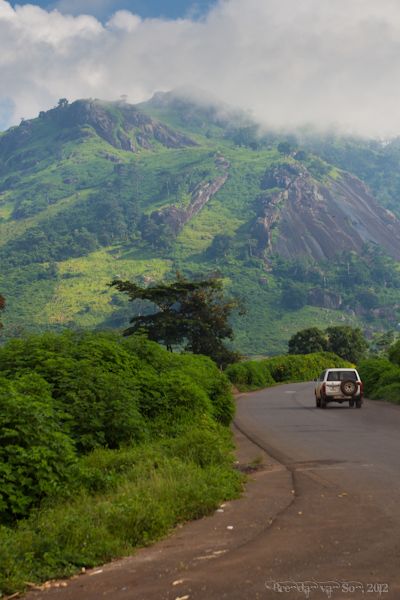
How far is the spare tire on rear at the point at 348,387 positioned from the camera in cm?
3356

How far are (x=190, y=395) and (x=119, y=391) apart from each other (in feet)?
13.4

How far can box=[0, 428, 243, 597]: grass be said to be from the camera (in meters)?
7.96

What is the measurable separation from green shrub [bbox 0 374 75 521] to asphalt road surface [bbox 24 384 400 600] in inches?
85.8

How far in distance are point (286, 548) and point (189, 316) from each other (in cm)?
6203

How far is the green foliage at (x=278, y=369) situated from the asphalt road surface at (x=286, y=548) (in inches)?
2196

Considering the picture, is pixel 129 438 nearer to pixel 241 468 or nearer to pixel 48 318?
pixel 241 468

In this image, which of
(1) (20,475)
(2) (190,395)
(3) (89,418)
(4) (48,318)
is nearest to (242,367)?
(2) (190,395)

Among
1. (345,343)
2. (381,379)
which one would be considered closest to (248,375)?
(381,379)

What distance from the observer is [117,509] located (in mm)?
9406

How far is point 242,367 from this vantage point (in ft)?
237

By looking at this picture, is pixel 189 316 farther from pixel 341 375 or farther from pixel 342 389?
pixel 342 389

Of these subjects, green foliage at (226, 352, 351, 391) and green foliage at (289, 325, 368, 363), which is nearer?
green foliage at (226, 352, 351, 391)

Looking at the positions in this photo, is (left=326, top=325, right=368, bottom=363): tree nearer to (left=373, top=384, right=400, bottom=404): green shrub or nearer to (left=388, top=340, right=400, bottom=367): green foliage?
(left=388, top=340, right=400, bottom=367): green foliage

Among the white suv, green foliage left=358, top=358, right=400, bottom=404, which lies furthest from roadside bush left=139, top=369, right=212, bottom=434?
green foliage left=358, top=358, right=400, bottom=404
